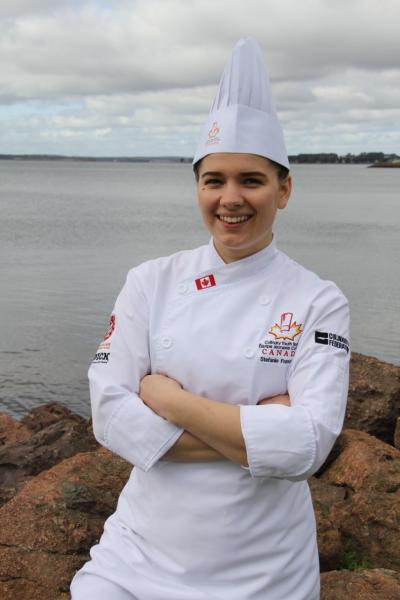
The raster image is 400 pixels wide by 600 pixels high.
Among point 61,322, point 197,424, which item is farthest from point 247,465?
point 61,322

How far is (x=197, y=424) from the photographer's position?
265 centimetres

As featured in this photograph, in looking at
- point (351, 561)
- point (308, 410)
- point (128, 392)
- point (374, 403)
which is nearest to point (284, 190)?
point (308, 410)

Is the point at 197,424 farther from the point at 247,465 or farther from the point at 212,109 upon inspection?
the point at 212,109

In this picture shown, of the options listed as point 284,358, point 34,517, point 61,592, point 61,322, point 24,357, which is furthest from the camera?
point 61,322

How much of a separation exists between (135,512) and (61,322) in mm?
13207

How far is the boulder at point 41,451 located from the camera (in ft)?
20.1

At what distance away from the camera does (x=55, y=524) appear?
13.0 feet

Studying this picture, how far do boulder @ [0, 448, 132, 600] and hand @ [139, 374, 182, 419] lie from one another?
4.56ft

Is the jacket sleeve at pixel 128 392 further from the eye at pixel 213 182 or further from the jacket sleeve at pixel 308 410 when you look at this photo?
the eye at pixel 213 182

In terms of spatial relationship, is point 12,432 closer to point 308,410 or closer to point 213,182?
point 213,182

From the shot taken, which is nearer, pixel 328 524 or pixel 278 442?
pixel 278 442

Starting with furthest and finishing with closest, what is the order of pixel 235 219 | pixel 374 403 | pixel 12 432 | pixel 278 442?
pixel 12 432 < pixel 374 403 < pixel 235 219 < pixel 278 442

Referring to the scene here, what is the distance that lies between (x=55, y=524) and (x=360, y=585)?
162cm

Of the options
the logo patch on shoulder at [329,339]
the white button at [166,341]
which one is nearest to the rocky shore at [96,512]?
the logo patch on shoulder at [329,339]
